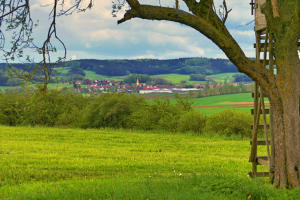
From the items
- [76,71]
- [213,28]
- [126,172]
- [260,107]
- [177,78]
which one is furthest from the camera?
[177,78]

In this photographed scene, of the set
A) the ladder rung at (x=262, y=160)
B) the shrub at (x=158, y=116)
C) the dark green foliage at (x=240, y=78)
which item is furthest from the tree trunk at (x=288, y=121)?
the dark green foliage at (x=240, y=78)

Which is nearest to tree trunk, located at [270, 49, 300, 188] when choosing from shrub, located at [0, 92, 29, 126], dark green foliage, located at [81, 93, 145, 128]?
dark green foliage, located at [81, 93, 145, 128]

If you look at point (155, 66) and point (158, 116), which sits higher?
point (155, 66)

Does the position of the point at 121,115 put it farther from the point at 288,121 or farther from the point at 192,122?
the point at 288,121

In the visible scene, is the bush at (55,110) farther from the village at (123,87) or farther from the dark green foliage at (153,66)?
the dark green foliage at (153,66)

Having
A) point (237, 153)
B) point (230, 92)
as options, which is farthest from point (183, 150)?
point (230, 92)

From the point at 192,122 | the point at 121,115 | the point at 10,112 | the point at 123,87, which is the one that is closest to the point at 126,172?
the point at 192,122

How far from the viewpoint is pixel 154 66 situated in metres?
106

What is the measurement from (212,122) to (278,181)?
20.2m

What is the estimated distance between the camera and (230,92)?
71.1m

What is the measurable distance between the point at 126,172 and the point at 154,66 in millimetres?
93593

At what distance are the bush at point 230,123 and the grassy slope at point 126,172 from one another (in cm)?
525

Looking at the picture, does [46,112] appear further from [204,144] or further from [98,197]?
[98,197]

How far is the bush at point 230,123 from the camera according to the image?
93.9 ft
